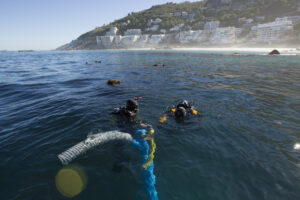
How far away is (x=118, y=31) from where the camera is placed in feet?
401

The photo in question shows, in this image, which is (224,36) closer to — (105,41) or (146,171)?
(105,41)

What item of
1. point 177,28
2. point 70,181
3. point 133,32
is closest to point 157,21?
point 133,32

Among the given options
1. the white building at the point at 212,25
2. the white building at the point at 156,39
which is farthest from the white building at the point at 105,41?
the white building at the point at 212,25

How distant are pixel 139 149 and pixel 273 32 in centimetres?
7798

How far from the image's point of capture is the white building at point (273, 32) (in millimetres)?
55978

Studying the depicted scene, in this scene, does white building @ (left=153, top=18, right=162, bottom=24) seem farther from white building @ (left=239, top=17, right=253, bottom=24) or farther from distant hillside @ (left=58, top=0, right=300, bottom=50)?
white building @ (left=239, top=17, right=253, bottom=24)

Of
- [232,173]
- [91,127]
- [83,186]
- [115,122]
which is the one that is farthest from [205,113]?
[83,186]

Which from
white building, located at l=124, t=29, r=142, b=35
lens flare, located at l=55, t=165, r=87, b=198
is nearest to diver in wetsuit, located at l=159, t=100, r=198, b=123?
lens flare, located at l=55, t=165, r=87, b=198

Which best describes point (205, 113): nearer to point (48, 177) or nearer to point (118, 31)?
point (48, 177)

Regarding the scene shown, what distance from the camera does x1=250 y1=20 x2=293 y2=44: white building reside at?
55978mm

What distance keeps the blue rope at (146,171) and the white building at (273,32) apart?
2964 inches

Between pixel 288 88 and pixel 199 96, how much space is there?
7314 mm

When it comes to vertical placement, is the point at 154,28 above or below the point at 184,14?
below

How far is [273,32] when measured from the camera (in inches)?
2303
